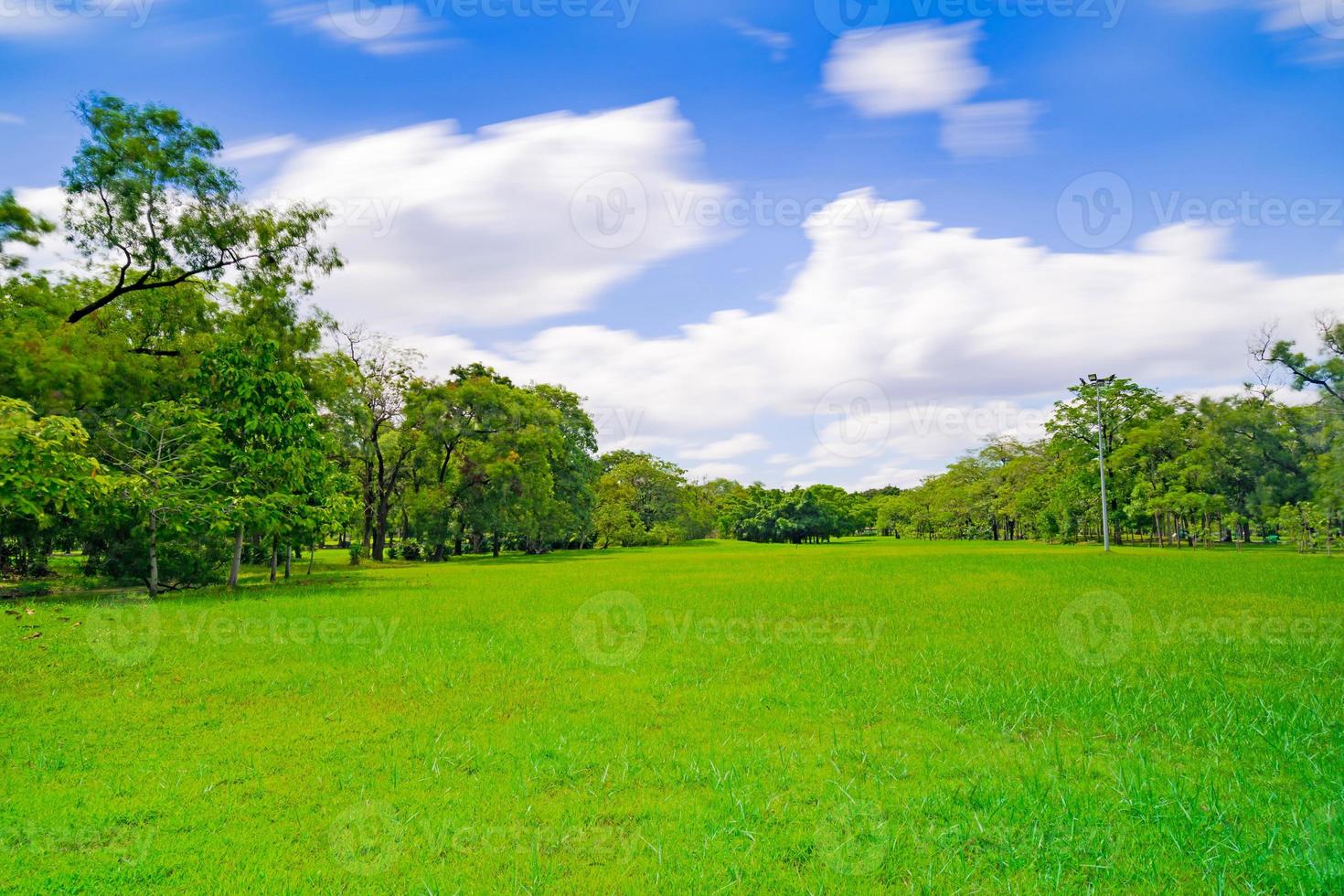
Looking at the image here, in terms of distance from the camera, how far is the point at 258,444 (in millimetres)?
20000

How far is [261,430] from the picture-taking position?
1964 centimetres

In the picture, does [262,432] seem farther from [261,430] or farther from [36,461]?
[36,461]

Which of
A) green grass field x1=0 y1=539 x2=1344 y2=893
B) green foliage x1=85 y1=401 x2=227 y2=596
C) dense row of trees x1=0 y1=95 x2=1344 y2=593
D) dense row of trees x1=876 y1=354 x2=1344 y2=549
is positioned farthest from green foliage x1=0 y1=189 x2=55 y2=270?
dense row of trees x1=876 y1=354 x2=1344 y2=549

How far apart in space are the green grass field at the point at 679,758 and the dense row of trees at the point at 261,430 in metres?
4.33

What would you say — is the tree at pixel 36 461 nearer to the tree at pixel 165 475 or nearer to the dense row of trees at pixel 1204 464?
the tree at pixel 165 475

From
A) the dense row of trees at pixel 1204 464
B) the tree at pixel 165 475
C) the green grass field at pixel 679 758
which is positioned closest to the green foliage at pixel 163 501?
the tree at pixel 165 475

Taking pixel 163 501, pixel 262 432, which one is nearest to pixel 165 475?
pixel 163 501

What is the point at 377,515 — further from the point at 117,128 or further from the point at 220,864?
the point at 220,864

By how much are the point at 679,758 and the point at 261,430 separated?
60.5ft

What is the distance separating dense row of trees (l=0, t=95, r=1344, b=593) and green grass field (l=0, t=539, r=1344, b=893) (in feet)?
14.2

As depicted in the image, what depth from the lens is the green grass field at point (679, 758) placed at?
3.95 meters

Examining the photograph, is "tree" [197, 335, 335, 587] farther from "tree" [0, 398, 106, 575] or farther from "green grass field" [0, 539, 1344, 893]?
"tree" [0, 398, 106, 575]

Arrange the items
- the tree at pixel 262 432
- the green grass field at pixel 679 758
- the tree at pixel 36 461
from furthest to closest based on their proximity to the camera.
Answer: the tree at pixel 262 432 < the tree at pixel 36 461 < the green grass field at pixel 679 758

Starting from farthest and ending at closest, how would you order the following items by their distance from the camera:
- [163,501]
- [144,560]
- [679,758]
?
[144,560], [163,501], [679,758]
